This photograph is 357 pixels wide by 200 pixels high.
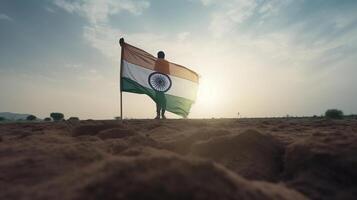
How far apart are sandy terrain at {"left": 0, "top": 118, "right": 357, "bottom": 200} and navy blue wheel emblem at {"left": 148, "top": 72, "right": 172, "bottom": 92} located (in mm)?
6024

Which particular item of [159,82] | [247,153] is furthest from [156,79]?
[247,153]

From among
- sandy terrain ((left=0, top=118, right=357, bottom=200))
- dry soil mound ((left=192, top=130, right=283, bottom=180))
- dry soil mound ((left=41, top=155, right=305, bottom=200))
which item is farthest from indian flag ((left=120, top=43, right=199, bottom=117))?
dry soil mound ((left=41, top=155, right=305, bottom=200))

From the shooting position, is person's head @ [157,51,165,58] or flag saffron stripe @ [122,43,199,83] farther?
person's head @ [157,51,165,58]

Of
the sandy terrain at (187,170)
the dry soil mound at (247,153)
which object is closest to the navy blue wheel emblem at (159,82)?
the sandy terrain at (187,170)

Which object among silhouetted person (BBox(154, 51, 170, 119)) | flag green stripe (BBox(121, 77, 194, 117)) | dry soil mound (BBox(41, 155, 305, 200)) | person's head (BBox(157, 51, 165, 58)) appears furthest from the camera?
person's head (BBox(157, 51, 165, 58))

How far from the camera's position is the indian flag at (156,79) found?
12578 millimetres

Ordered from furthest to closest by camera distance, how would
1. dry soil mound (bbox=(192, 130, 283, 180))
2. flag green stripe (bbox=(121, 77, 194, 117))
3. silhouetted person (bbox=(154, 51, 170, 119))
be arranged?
silhouetted person (bbox=(154, 51, 170, 119)) → flag green stripe (bbox=(121, 77, 194, 117)) → dry soil mound (bbox=(192, 130, 283, 180))

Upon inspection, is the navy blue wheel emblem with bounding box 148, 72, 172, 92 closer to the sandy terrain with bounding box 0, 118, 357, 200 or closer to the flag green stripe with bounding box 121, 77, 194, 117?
the flag green stripe with bounding box 121, 77, 194, 117

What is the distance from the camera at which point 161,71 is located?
1355 centimetres

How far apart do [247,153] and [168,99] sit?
27.9 feet

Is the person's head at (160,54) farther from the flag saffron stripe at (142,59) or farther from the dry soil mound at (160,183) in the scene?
the dry soil mound at (160,183)

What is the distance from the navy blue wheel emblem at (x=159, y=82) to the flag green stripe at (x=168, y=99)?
25 centimetres

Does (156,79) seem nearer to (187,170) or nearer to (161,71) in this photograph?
(161,71)

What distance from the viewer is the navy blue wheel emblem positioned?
Answer: 1307 cm
